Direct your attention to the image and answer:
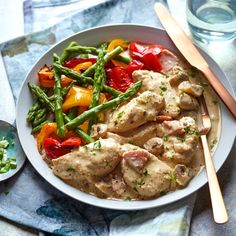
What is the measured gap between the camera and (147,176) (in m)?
3.04

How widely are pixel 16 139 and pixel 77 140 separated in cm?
47

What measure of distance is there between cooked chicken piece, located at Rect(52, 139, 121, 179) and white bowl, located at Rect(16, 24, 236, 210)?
3.7 inches

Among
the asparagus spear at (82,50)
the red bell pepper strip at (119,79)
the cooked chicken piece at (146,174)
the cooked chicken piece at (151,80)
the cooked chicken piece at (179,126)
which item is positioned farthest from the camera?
the asparagus spear at (82,50)

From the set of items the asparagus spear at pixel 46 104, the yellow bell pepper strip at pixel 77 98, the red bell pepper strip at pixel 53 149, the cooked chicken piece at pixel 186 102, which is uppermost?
the cooked chicken piece at pixel 186 102

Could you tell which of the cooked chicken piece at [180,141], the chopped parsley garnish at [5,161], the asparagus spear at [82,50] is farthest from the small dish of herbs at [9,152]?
the cooked chicken piece at [180,141]

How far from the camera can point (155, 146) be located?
313cm

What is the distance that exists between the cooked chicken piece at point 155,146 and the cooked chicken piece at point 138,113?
0.15 metres

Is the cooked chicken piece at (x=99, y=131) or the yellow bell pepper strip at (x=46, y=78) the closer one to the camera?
the cooked chicken piece at (x=99, y=131)

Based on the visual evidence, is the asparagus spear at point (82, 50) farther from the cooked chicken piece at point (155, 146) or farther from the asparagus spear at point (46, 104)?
the cooked chicken piece at point (155, 146)

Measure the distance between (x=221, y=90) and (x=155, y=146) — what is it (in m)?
0.63

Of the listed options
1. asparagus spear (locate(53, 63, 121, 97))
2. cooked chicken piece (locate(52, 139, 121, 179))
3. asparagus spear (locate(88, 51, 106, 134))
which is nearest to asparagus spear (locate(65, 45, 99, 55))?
asparagus spear (locate(88, 51, 106, 134))

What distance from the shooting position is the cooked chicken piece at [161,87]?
10.9ft

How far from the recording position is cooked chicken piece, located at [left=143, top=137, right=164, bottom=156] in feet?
10.3

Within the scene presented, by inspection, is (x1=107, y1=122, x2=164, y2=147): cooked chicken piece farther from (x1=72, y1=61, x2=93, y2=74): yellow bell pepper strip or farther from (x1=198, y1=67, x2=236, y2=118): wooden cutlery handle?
(x1=72, y1=61, x2=93, y2=74): yellow bell pepper strip
